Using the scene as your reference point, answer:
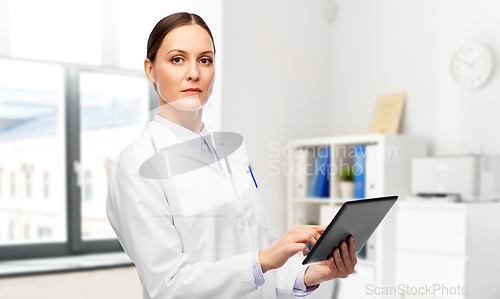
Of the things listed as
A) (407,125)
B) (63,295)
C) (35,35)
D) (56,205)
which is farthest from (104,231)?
(407,125)

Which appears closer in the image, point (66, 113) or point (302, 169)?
point (66, 113)

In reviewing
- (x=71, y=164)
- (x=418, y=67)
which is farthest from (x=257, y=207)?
(x=418, y=67)

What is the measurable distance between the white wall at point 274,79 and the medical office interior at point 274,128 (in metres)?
0.01

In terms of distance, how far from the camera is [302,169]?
334 centimetres

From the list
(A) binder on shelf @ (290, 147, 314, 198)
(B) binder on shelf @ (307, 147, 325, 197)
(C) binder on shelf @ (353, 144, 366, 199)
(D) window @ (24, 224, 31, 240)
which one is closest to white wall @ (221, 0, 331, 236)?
(A) binder on shelf @ (290, 147, 314, 198)

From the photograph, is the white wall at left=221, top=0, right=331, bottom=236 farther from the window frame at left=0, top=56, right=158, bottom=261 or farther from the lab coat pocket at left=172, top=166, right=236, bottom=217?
the lab coat pocket at left=172, top=166, right=236, bottom=217

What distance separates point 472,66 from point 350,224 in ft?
8.03

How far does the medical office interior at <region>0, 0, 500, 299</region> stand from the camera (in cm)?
255

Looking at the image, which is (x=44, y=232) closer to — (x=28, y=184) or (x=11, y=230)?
(x=11, y=230)

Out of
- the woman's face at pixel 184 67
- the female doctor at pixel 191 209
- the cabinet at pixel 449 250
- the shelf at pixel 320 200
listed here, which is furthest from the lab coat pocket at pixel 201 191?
the shelf at pixel 320 200

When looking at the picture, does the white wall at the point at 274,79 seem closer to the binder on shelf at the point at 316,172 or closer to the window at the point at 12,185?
the binder on shelf at the point at 316,172

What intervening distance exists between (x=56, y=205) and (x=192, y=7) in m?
1.51

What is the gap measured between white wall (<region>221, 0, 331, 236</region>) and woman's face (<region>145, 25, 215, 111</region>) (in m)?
2.17

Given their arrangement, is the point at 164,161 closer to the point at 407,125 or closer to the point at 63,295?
the point at 63,295
